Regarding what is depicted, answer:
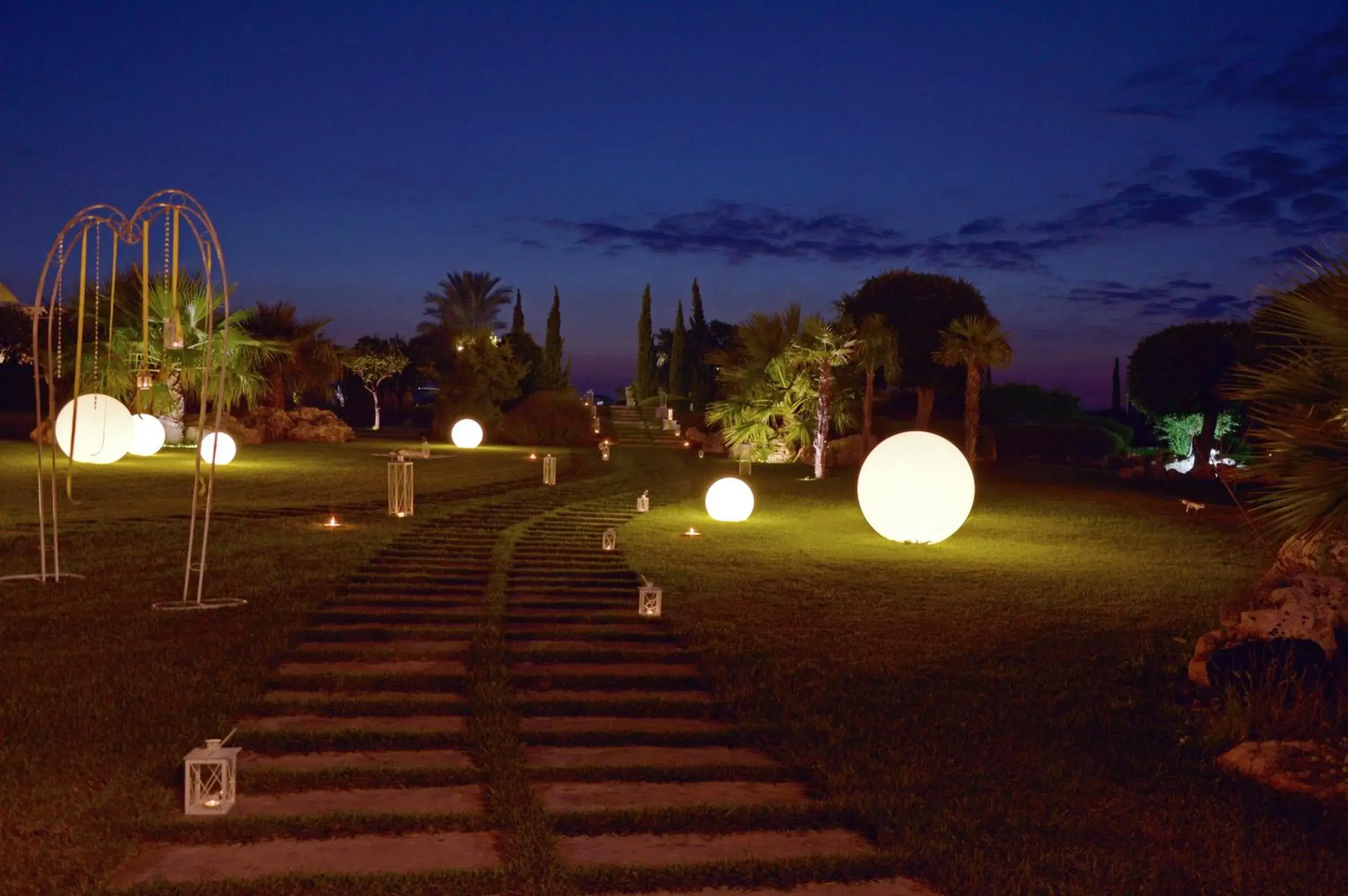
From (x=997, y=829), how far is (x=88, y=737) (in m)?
4.72

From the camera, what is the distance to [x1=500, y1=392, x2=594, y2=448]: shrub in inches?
1608

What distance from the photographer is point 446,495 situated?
1966 cm

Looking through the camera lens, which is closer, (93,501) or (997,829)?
(997,829)

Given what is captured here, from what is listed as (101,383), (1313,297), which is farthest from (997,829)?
(101,383)

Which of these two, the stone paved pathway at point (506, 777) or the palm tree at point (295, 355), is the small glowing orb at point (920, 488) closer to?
the stone paved pathway at point (506, 777)

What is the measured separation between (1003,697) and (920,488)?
259 inches

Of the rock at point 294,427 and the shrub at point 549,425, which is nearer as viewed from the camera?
the rock at point 294,427

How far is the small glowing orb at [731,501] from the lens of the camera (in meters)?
16.5

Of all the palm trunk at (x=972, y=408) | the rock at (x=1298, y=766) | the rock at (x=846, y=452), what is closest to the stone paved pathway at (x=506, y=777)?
the rock at (x=1298, y=766)

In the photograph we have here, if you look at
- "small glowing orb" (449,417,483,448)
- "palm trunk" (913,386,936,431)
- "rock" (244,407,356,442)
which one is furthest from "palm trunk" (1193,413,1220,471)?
"rock" (244,407,356,442)

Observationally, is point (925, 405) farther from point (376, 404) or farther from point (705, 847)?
point (705, 847)

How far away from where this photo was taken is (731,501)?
1648 centimetres

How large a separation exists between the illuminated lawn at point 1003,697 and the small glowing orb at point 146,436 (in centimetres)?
1954

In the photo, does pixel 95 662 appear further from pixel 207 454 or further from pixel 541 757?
pixel 207 454
